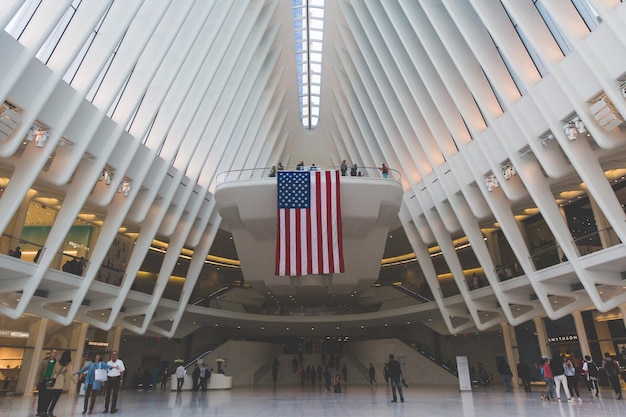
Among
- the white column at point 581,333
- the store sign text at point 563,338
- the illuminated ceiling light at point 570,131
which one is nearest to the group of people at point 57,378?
the illuminated ceiling light at point 570,131

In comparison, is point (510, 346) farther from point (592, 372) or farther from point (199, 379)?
point (199, 379)

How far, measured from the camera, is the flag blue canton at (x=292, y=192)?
16.6 meters

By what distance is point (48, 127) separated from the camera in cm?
1127

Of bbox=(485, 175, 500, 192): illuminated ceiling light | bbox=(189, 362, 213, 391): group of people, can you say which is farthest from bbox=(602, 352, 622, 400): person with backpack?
bbox=(189, 362, 213, 391): group of people

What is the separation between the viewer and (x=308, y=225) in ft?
54.4

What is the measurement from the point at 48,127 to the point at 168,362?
20.9m

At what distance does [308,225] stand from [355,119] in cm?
1118

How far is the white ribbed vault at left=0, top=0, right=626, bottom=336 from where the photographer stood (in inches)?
416

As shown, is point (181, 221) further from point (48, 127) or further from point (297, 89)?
A: point (297, 89)

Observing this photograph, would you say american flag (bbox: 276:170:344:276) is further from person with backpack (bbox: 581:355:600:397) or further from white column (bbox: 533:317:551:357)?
white column (bbox: 533:317:551:357)

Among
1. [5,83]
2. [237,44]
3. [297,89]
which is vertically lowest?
[5,83]

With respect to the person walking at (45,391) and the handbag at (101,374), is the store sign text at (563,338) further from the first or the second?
the person walking at (45,391)

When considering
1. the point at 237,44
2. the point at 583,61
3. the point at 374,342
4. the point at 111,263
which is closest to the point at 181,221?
the point at 111,263

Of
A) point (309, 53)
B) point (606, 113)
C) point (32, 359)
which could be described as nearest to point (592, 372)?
point (606, 113)
